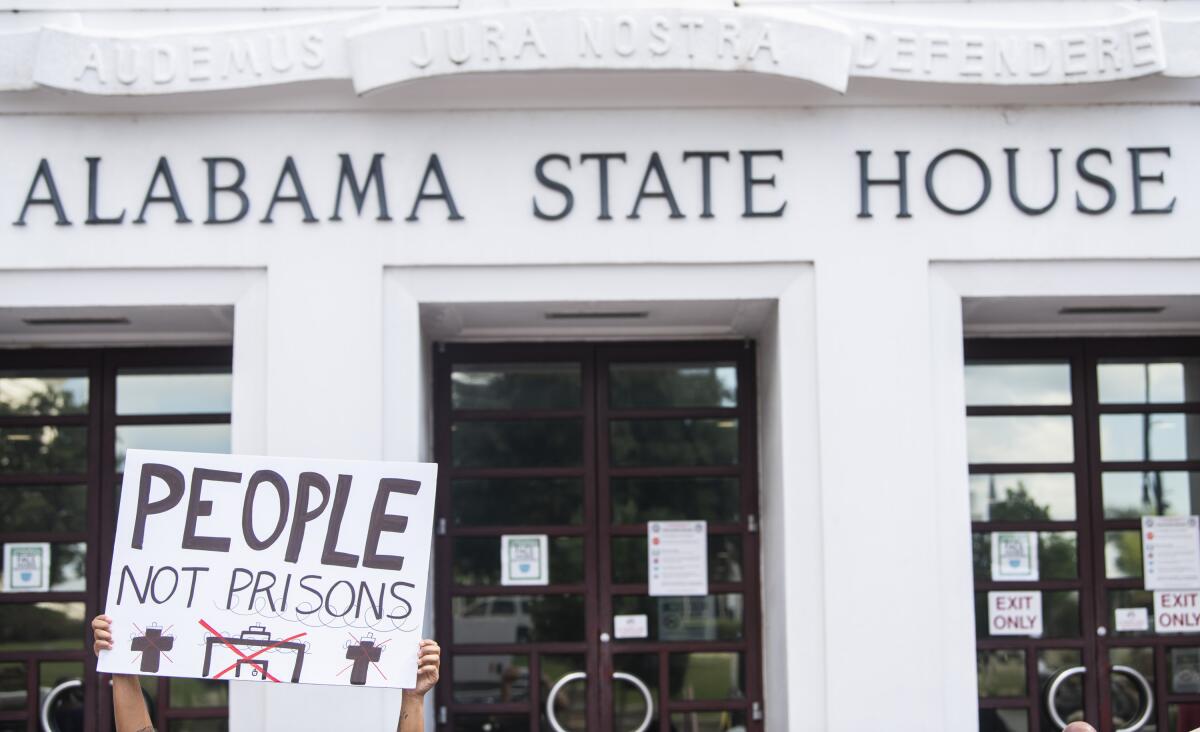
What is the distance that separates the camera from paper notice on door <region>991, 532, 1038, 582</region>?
29.0ft

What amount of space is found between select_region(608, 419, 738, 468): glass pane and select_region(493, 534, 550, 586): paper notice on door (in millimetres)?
714

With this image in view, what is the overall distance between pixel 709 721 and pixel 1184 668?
9.94ft

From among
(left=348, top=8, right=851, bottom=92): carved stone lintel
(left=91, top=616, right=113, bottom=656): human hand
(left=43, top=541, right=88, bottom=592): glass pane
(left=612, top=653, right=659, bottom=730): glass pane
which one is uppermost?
(left=348, top=8, right=851, bottom=92): carved stone lintel

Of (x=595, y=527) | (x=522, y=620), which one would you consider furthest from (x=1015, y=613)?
(x=522, y=620)

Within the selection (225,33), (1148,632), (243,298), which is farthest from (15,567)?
(1148,632)

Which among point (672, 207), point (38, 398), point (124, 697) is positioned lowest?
point (124, 697)

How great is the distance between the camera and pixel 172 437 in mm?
8961

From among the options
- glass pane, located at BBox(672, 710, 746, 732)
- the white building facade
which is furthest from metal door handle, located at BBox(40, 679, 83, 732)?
glass pane, located at BBox(672, 710, 746, 732)

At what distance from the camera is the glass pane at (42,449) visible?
892cm

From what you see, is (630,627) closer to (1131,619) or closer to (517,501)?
(517,501)

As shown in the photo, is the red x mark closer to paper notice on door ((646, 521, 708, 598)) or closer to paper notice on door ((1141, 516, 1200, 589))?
paper notice on door ((646, 521, 708, 598))

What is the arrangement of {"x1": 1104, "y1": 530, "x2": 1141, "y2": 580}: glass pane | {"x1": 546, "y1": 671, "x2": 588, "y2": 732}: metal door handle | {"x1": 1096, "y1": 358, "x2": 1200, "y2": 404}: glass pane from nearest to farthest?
{"x1": 546, "y1": 671, "x2": 588, "y2": 732}: metal door handle
{"x1": 1104, "y1": 530, "x2": 1141, "y2": 580}: glass pane
{"x1": 1096, "y1": 358, "x2": 1200, "y2": 404}: glass pane

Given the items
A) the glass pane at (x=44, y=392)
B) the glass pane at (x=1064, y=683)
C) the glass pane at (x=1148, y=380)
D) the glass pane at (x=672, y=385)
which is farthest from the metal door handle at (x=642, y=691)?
the glass pane at (x=44, y=392)

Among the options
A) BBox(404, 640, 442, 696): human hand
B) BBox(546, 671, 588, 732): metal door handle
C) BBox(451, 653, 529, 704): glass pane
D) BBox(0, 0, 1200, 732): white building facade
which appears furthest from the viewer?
BBox(451, 653, 529, 704): glass pane
